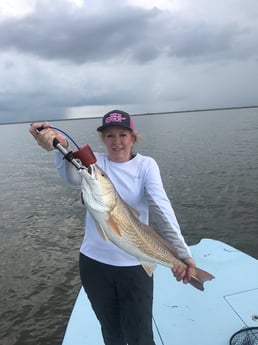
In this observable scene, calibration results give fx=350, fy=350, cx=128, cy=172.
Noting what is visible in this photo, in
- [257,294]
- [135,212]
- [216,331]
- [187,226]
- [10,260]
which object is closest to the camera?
[135,212]

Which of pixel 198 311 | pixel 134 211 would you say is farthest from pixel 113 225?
pixel 198 311

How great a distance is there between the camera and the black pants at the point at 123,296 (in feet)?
11.5

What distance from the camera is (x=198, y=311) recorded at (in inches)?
228

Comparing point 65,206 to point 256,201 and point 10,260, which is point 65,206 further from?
point 256,201

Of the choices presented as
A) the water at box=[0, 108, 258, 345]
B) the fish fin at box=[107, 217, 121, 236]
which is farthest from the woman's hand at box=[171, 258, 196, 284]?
the water at box=[0, 108, 258, 345]

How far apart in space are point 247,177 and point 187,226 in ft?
33.3

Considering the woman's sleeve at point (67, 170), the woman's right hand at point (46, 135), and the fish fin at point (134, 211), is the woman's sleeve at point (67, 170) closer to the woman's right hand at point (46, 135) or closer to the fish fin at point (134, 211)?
the woman's right hand at point (46, 135)

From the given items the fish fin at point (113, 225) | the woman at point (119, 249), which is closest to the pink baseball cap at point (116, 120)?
the woman at point (119, 249)

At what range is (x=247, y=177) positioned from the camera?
79.9ft

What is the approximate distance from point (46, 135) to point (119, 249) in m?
1.31

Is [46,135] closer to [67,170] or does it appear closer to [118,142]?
[67,170]

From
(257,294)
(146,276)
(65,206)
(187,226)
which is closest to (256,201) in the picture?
(187,226)

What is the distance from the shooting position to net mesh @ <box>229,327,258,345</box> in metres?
4.80

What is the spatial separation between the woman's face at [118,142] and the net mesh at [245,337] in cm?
313
